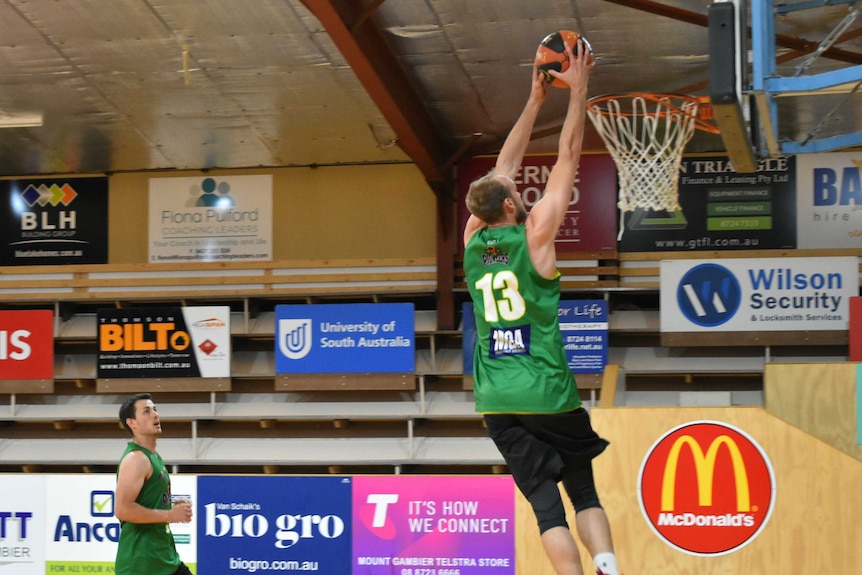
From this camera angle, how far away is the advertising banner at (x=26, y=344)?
14.4 m

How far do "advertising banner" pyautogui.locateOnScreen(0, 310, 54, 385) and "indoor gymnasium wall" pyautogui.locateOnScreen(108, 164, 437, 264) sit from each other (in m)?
3.21

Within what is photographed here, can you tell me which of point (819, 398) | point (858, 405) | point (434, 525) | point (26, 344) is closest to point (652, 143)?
point (819, 398)

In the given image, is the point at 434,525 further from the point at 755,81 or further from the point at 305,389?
the point at 305,389

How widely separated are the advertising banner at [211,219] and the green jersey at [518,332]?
1122cm

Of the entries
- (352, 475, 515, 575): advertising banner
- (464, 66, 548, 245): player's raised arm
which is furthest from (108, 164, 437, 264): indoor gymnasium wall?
(464, 66, 548, 245): player's raised arm

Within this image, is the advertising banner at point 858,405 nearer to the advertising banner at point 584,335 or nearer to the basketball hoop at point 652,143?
the basketball hoop at point 652,143

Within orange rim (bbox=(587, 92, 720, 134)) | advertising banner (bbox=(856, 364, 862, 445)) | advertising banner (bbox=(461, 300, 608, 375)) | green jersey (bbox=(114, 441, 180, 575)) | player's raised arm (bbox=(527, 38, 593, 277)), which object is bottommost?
green jersey (bbox=(114, 441, 180, 575))

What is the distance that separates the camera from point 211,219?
52.5ft

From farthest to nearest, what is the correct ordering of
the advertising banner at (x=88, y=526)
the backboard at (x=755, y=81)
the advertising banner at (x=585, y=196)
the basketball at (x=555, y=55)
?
1. the advertising banner at (x=585, y=196)
2. the advertising banner at (x=88, y=526)
3. the backboard at (x=755, y=81)
4. the basketball at (x=555, y=55)

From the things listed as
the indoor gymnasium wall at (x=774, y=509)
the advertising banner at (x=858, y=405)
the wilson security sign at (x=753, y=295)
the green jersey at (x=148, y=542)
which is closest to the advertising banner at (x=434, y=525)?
the indoor gymnasium wall at (x=774, y=509)

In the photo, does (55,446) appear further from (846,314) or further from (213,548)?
(846,314)

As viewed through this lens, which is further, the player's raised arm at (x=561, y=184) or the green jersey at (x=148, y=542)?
the green jersey at (x=148, y=542)

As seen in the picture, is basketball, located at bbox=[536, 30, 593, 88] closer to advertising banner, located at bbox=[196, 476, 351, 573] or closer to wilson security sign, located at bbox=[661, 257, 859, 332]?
advertising banner, located at bbox=[196, 476, 351, 573]

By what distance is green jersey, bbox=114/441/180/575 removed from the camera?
723 cm
